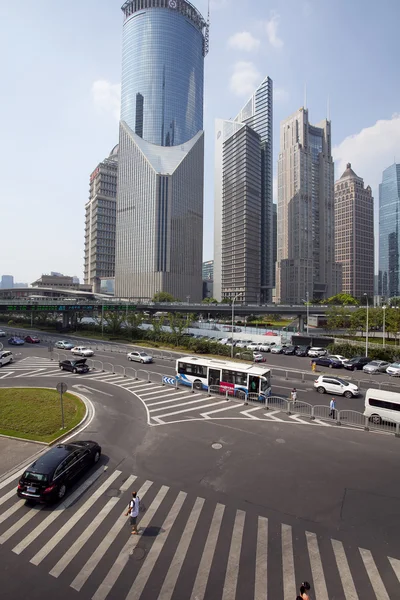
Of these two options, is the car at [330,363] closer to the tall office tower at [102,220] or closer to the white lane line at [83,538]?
the white lane line at [83,538]

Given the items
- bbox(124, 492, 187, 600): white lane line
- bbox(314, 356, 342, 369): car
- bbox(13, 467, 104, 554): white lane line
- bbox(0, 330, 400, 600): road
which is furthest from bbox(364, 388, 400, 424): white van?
bbox(314, 356, 342, 369): car

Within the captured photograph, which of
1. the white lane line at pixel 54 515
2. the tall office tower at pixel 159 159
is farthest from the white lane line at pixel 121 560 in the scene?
the tall office tower at pixel 159 159

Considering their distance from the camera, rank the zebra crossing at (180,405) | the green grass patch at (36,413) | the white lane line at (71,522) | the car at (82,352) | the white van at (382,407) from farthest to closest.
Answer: the car at (82,352) < the zebra crossing at (180,405) < the white van at (382,407) < the green grass patch at (36,413) < the white lane line at (71,522)

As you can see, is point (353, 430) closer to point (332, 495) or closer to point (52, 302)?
point (332, 495)

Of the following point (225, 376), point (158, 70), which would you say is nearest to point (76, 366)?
point (225, 376)

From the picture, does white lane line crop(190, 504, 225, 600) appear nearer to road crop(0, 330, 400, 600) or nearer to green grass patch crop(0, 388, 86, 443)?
road crop(0, 330, 400, 600)

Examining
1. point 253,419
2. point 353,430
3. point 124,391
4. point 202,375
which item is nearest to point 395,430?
point 353,430
